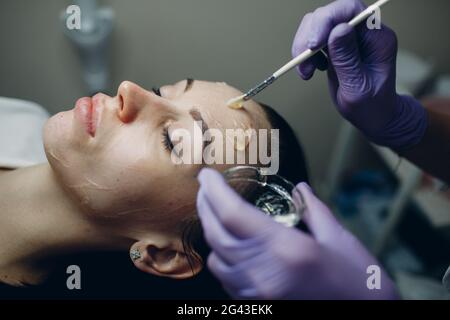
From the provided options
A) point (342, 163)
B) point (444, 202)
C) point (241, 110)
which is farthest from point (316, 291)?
point (342, 163)

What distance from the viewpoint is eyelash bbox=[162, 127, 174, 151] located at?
84cm

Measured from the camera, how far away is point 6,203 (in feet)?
3.28

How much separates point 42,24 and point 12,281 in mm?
975

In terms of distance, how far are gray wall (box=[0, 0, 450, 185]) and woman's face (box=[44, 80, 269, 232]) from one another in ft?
2.51

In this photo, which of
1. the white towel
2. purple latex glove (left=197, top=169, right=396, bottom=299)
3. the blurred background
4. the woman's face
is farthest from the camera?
the blurred background

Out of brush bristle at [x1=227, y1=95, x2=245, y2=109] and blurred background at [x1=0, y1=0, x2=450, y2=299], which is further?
blurred background at [x1=0, y1=0, x2=450, y2=299]

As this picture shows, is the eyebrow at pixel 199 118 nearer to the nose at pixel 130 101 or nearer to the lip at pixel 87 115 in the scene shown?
the nose at pixel 130 101

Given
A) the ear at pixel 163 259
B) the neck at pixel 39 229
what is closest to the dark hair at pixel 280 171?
the ear at pixel 163 259

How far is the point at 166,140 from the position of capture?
0.85 meters

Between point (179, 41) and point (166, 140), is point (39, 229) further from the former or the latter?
point (179, 41)

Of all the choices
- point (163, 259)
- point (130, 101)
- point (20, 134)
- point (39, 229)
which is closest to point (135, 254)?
point (163, 259)

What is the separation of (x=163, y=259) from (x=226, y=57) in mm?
923

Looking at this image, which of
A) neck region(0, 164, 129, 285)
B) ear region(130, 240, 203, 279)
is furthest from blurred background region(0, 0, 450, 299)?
ear region(130, 240, 203, 279)

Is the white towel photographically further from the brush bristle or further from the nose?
the brush bristle
